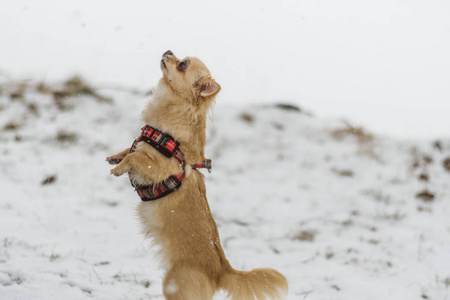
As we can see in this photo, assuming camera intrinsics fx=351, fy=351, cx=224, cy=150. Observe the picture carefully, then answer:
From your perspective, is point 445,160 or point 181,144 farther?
point 445,160

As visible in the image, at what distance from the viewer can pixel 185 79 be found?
2.59 meters

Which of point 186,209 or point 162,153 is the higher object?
point 162,153

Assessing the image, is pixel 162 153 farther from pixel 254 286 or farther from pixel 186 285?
pixel 254 286

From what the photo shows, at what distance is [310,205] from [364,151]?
296 cm

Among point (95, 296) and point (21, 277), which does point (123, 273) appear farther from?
point (21, 277)

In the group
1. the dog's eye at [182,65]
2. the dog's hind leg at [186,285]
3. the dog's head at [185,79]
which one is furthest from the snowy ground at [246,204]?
the dog's eye at [182,65]

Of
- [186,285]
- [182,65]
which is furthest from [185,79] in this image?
[186,285]

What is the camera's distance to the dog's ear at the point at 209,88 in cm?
247

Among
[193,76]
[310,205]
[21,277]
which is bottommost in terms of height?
[310,205]

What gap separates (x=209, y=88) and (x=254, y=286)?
140 cm

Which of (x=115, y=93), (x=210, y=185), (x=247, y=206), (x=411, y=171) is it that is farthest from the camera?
(x=115, y=93)

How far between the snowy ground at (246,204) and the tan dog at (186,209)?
749mm

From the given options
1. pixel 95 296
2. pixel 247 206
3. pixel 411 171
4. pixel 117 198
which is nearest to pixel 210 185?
pixel 247 206

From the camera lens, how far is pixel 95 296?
2.68m
